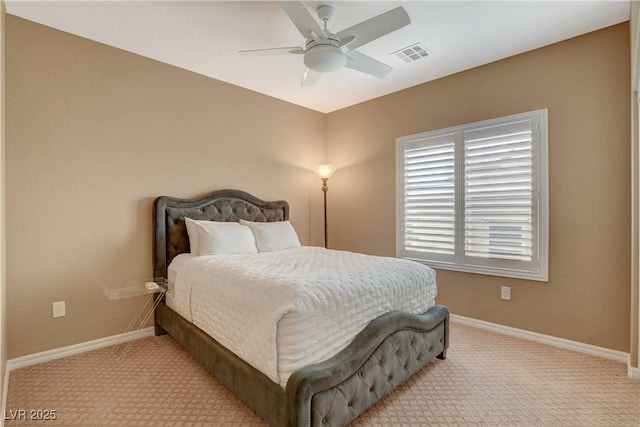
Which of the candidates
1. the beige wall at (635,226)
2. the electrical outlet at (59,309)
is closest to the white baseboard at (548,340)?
the beige wall at (635,226)

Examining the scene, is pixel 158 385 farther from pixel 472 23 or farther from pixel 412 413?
pixel 472 23

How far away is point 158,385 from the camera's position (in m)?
2.29

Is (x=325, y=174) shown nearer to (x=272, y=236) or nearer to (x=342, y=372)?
(x=272, y=236)

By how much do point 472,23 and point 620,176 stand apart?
5.63 feet

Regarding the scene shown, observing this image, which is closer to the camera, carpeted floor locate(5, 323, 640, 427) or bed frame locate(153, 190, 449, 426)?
bed frame locate(153, 190, 449, 426)

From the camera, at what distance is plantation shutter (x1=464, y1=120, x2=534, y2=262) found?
10.00 feet

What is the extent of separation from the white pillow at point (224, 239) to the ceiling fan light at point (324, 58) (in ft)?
5.78

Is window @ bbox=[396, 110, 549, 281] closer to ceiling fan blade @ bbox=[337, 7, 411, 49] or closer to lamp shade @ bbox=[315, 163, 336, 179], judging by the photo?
lamp shade @ bbox=[315, 163, 336, 179]

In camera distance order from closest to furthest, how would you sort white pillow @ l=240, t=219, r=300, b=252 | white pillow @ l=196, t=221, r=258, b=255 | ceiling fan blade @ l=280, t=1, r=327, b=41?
ceiling fan blade @ l=280, t=1, r=327, b=41, white pillow @ l=196, t=221, r=258, b=255, white pillow @ l=240, t=219, r=300, b=252

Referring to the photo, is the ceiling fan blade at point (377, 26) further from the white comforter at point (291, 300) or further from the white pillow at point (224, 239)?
the white pillow at point (224, 239)

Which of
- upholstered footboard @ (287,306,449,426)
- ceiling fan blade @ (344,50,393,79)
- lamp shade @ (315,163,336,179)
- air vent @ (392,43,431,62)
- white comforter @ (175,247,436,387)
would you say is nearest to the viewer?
upholstered footboard @ (287,306,449,426)

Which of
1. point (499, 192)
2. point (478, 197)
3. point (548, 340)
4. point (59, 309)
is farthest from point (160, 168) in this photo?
point (548, 340)

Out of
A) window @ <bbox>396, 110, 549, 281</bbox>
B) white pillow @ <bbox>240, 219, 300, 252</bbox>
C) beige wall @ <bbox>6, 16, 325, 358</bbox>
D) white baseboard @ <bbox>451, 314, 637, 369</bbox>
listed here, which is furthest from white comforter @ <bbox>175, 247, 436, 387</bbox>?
white baseboard @ <bbox>451, 314, 637, 369</bbox>

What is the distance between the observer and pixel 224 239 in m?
3.16
